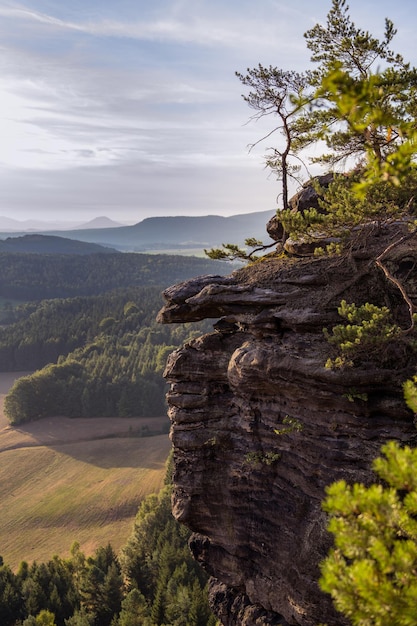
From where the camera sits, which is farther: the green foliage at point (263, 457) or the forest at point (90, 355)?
the forest at point (90, 355)

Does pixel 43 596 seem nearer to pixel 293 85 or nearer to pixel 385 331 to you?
pixel 385 331

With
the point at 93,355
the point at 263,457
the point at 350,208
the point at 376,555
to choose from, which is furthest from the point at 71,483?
the point at 376,555

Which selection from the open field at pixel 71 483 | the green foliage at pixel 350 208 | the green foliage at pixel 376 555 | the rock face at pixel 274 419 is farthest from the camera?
the open field at pixel 71 483

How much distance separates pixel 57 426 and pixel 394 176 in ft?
333

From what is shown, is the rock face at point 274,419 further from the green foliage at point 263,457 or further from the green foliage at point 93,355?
the green foliage at point 93,355

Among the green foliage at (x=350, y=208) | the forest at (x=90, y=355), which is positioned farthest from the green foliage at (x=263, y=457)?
the forest at (x=90, y=355)

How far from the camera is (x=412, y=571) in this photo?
6.54 meters

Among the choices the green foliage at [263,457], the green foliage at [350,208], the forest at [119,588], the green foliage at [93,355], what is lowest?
the forest at [119,588]

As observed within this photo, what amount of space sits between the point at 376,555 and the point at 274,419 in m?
11.1

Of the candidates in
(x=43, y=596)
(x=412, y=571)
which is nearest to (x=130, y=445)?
(x=43, y=596)

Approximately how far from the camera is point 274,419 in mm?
17453

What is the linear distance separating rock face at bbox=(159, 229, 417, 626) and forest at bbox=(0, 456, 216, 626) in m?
19.3

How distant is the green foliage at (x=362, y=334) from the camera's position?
13.1 metres

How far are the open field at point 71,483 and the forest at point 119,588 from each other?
7267 mm
